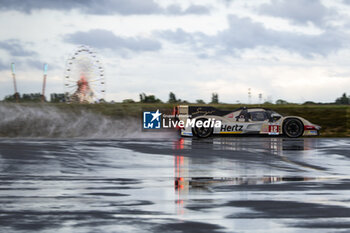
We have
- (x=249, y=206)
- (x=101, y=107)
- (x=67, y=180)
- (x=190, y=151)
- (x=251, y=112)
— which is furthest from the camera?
Answer: (x=101, y=107)

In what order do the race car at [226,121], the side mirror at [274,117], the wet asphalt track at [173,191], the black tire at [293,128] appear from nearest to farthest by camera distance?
the wet asphalt track at [173,191] < the race car at [226,121] < the side mirror at [274,117] < the black tire at [293,128]

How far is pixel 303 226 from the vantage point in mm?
6141

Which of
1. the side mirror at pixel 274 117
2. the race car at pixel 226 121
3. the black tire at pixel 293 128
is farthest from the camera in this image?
the black tire at pixel 293 128

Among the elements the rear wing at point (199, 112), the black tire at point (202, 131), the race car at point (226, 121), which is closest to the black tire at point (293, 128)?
the race car at point (226, 121)

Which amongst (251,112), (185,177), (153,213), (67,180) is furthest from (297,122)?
(153,213)

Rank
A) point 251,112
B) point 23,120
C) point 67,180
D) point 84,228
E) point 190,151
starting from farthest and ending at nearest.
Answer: point 23,120 → point 251,112 → point 190,151 → point 67,180 → point 84,228

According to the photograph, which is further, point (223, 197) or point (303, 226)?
point (223, 197)

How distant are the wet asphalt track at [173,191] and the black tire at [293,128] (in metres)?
6.86

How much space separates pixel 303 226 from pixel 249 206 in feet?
3.91

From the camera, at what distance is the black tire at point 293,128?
21.6 m

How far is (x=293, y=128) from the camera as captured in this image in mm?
21750

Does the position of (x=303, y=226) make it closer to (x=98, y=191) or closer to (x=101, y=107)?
(x=98, y=191)

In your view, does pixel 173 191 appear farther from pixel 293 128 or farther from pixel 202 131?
pixel 293 128

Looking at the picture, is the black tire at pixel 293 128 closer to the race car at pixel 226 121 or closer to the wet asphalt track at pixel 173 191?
the race car at pixel 226 121
